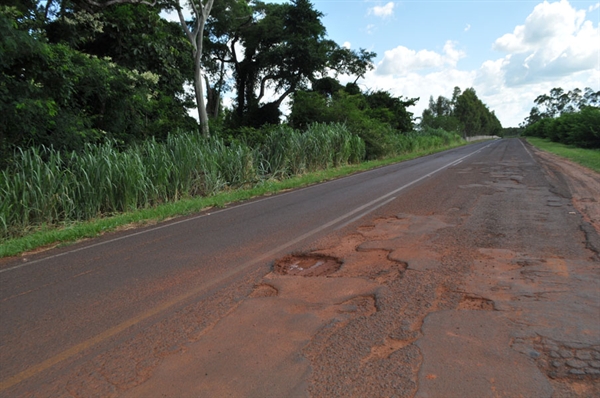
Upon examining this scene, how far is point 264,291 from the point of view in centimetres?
429

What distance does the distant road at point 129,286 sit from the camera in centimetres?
318

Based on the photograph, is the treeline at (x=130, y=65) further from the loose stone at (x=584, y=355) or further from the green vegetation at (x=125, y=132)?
the loose stone at (x=584, y=355)

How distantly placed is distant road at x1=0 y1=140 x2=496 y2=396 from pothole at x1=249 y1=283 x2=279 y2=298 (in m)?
0.11

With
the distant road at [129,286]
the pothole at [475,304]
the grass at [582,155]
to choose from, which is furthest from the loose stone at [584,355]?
the grass at [582,155]

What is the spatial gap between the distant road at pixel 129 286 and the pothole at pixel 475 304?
2005 mm

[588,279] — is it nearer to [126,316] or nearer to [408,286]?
[408,286]

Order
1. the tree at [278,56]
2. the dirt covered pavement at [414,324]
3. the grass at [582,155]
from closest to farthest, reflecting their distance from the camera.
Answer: the dirt covered pavement at [414,324], the grass at [582,155], the tree at [278,56]

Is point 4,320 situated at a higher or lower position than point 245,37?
lower

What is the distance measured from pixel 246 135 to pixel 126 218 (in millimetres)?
10002

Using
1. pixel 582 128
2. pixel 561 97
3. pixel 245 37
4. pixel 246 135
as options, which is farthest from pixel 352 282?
pixel 561 97

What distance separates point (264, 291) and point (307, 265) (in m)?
1.00

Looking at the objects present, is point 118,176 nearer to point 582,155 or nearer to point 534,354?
point 534,354

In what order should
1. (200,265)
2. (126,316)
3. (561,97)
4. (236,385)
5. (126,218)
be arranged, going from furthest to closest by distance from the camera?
(561,97), (126,218), (200,265), (126,316), (236,385)

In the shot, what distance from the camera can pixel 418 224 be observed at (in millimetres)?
7098
